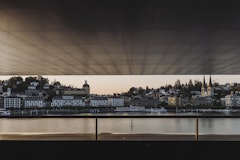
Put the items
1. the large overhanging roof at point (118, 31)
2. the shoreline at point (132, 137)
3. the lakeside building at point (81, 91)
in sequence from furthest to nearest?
the lakeside building at point (81, 91) → the shoreline at point (132, 137) → the large overhanging roof at point (118, 31)

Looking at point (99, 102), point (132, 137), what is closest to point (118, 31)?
point (132, 137)

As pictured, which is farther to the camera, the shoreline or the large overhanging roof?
the shoreline

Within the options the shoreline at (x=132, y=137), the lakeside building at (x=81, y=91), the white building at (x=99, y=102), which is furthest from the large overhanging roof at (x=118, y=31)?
the lakeside building at (x=81, y=91)

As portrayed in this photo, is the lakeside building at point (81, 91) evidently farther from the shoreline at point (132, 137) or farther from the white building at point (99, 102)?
the shoreline at point (132, 137)

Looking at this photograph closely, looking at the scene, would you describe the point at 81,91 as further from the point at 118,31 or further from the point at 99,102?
the point at 118,31

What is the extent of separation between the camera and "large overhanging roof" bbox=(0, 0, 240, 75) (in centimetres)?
701

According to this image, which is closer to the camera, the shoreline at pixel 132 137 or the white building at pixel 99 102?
the shoreline at pixel 132 137

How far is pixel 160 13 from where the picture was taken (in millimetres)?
7402

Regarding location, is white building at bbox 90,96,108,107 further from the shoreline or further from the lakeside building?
the shoreline

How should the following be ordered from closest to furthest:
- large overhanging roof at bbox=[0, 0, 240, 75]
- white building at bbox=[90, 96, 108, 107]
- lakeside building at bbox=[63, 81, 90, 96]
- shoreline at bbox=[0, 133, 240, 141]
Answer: large overhanging roof at bbox=[0, 0, 240, 75]
shoreline at bbox=[0, 133, 240, 141]
white building at bbox=[90, 96, 108, 107]
lakeside building at bbox=[63, 81, 90, 96]

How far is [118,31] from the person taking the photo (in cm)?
927

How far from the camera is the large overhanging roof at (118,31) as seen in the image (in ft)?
23.0

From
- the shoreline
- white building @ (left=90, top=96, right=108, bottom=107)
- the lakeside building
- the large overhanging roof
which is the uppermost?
the large overhanging roof

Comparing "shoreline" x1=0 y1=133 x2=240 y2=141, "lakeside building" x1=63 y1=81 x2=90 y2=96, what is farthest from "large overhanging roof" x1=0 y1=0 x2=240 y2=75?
"lakeside building" x1=63 y1=81 x2=90 y2=96
